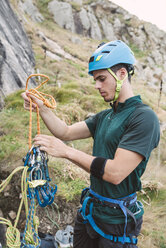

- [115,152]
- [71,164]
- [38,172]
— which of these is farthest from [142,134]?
[71,164]

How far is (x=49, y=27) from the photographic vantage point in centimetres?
3077

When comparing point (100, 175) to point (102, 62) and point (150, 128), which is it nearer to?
point (150, 128)

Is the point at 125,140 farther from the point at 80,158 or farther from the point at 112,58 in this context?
the point at 112,58

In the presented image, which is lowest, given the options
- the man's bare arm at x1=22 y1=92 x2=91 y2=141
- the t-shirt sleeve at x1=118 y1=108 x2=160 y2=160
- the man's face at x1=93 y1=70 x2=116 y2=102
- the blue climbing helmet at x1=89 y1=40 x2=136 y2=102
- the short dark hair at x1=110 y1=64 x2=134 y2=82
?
the t-shirt sleeve at x1=118 y1=108 x2=160 y2=160

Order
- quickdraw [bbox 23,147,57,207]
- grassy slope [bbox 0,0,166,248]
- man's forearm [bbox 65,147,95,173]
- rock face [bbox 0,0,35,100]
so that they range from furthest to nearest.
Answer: rock face [bbox 0,0,35,100]
grassy slope [bbox 0,0,166,248]
quickdraw [bbox 23,147,57,207]
man's forearm [bbox 65,147,95,173]

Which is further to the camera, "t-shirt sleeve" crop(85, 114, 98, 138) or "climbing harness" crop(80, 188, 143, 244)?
"t-shirt sleeve" crop(85, 114, 98, 138)

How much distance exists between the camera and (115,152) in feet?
5.88

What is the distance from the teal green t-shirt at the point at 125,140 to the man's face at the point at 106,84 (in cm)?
14

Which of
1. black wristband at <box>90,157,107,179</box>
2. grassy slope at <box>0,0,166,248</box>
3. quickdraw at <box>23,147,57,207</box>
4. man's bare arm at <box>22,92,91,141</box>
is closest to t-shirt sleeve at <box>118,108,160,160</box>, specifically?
black wristband at <box>90,157,107,179</box>

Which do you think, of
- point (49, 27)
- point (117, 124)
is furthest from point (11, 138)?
point (49, 27)

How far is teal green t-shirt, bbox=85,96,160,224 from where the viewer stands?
5.11ft

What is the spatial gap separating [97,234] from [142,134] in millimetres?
1148

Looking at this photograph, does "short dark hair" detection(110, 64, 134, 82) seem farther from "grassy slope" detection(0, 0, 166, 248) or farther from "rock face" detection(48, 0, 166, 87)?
"rock face" detection(48, 0, 166, 87)

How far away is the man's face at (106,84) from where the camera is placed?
1877 mm
